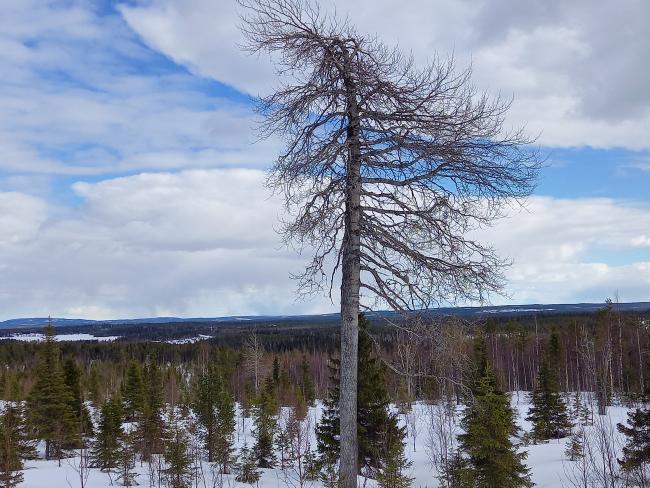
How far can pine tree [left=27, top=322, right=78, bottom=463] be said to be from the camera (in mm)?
34625

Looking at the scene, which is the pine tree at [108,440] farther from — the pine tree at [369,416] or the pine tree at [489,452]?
the pine tree at [489,452]

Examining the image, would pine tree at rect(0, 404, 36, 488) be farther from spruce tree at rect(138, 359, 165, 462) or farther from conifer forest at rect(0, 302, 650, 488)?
spruce tree at rect(138, 359, 165, 462)

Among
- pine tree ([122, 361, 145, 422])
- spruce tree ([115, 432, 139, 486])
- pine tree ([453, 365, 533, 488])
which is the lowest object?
spruce tree ([115, 432, 139, 486])

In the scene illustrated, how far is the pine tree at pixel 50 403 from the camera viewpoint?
34625 millimetres

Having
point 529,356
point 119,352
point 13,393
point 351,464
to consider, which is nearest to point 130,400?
point 13,393

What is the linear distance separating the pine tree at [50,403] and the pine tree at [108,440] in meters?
3.27

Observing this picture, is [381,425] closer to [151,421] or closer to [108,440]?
[108,440]

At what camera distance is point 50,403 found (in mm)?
35031

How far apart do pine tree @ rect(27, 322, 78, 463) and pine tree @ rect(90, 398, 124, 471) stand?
3271 millimetres

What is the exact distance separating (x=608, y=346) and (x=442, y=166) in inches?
1664

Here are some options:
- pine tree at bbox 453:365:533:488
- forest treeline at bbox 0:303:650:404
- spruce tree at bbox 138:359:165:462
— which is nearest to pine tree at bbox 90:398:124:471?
spruce tree at bbox 138:359:165:462

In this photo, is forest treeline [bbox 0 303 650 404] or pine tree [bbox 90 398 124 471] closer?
forest treeline [bbox 0 303 650 404]

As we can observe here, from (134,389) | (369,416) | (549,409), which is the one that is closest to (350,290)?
(369,416)

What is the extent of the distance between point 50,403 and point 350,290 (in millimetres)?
33188
